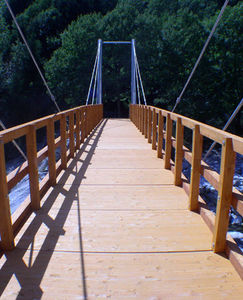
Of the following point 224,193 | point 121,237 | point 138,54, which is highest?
point 138,54

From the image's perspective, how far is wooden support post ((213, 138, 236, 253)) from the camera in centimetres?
238

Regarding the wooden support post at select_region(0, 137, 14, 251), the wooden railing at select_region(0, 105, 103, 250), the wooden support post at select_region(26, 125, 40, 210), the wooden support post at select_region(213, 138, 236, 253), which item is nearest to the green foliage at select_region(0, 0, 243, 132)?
the wooden railing at select_region(0, 105, 103, 250)

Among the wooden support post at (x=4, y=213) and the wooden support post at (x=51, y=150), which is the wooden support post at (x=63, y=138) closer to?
the wooden support post at (x=51, y=150)

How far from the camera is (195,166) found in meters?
3.29

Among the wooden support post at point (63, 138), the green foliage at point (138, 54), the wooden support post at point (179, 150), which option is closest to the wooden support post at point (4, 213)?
the wooden support post at point (179, 150)

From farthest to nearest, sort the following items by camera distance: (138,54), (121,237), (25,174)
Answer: (138,54) < (25,174) < (121,237)

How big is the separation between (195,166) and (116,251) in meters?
1.13

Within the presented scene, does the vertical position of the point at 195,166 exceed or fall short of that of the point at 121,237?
it exceeds it

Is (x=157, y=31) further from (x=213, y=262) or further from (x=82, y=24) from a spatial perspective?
(x=213, y=262)

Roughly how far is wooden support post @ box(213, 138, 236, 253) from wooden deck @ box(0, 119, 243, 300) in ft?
0.37

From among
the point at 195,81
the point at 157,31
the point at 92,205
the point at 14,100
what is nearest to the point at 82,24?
the point at 157,31

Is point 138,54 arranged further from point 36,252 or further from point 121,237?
point 36,252

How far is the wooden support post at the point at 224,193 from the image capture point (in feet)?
7.82

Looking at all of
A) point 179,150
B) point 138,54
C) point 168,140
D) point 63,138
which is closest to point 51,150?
point 63,138
